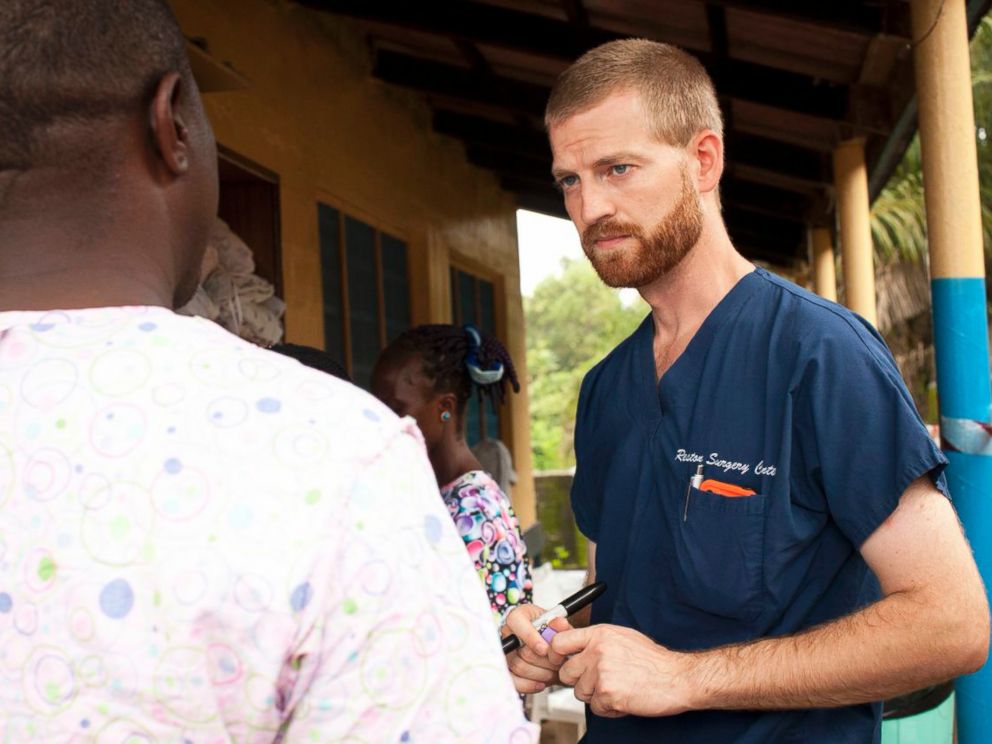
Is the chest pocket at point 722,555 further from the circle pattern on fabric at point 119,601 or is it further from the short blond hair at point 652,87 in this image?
the circle pattern on fabric at point 119,601

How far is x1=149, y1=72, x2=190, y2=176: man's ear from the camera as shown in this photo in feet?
2.68

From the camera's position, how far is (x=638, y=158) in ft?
5.26

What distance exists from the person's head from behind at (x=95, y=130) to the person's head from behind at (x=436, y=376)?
2017 mm

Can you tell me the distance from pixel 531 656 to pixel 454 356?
1.60m

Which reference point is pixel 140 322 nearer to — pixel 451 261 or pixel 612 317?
pixel 451 261

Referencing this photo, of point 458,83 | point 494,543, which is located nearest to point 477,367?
point 494,543

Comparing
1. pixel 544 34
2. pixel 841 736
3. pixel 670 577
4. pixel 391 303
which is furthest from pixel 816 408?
pixel 391 303

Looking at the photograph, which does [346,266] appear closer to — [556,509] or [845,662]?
[845,662]

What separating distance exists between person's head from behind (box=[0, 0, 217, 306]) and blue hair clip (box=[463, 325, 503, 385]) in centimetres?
224

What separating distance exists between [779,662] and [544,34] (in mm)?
4023

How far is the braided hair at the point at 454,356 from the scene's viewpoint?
302 centimetres

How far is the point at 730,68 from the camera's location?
4828 millimetres

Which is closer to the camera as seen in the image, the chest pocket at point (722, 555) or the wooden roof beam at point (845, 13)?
the chest pocket at point (722, 555)

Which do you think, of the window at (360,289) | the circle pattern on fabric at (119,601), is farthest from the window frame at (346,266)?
the circle pattern on fabric at (119,601)
